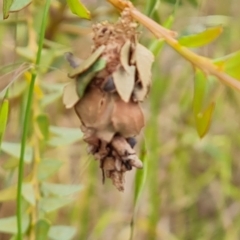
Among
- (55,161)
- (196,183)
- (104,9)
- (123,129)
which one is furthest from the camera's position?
(196,183)

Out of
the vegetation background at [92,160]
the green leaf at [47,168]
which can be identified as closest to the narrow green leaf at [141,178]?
the vegetation background at [92,160]

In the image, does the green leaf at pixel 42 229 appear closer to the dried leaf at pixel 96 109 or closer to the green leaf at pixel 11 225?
the green leaf at pixel 11 225

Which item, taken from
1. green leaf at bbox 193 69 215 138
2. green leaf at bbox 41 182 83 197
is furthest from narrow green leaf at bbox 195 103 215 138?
green leaf at bbox 41 182 83 197

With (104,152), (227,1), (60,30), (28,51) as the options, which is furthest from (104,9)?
(104,152)

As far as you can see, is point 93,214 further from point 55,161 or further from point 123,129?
point 123,129

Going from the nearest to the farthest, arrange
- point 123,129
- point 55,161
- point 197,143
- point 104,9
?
point 123,129 < point 55,161 < point 104,9 < point 197,143

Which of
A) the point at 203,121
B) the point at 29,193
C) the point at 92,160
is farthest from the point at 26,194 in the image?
the point at 92,160

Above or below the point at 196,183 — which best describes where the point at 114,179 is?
above

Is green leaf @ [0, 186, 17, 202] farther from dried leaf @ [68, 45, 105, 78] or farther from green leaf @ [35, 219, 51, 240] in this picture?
dried leaf @ [68, 45, 105, 78]
